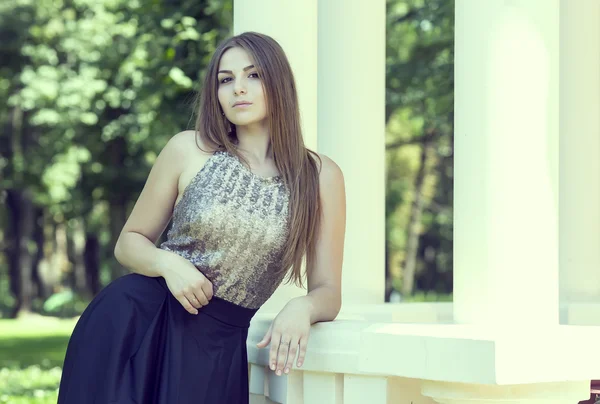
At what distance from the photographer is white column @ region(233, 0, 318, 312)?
435 cm

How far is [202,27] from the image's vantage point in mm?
11250

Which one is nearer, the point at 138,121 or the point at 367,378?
the point at 367,378

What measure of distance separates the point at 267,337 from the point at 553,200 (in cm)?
105

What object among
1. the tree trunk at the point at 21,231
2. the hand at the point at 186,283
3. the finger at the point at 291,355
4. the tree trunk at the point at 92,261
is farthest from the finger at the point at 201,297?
the tree trunk at the point at 92,261

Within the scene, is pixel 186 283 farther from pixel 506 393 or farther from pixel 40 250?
pixel 40 250

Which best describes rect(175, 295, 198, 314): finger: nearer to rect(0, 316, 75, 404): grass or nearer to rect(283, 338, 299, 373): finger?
rect(283, 338, 299, 373): finger

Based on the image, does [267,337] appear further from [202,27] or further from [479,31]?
[202,27]

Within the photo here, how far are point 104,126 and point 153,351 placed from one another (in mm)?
16641

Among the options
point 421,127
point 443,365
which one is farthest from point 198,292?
point 421,127

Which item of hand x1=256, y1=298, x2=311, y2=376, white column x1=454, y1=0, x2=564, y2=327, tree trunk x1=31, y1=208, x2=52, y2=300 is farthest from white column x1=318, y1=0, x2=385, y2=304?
tree trunk x1=31, y1=208, x2=52, y2=300

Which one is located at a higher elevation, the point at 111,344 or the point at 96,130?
the point at 96,130

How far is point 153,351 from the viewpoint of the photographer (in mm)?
3473

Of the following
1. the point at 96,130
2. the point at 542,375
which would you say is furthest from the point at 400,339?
the point at 96,130

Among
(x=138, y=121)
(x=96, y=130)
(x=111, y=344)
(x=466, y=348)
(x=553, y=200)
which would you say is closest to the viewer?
(x=466, y=348)
